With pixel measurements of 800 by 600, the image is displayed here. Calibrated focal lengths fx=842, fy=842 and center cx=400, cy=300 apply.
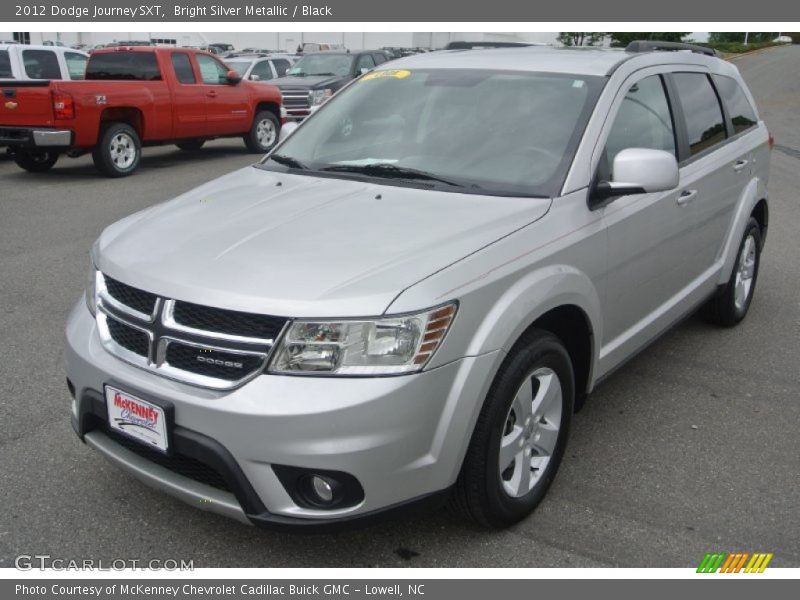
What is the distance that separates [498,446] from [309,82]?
14279 mm

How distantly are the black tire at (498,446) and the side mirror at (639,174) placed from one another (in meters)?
0.73

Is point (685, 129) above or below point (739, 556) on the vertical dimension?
above

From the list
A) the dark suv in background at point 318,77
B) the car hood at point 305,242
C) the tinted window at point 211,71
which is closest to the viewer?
the car hood at point 305,242

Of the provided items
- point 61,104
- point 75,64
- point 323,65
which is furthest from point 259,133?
point 61,104

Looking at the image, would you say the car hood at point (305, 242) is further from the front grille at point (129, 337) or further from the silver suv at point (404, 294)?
the front grille at point (129, 337)

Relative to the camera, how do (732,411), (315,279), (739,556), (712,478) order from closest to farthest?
(315,279), (739,556), (712,478), (732,411)

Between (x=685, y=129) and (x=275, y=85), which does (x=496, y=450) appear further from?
(x=275, y=85)

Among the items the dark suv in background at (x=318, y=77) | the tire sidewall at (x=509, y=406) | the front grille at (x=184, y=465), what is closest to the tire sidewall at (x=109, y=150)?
the dark suv in background at (x=318, y=77)

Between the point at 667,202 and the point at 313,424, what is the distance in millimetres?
2358

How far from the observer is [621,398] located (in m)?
4.57

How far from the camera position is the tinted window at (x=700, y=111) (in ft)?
15.1

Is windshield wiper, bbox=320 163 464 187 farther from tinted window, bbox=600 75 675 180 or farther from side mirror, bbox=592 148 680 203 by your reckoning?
tinted window, bbox=600 75 675 180
